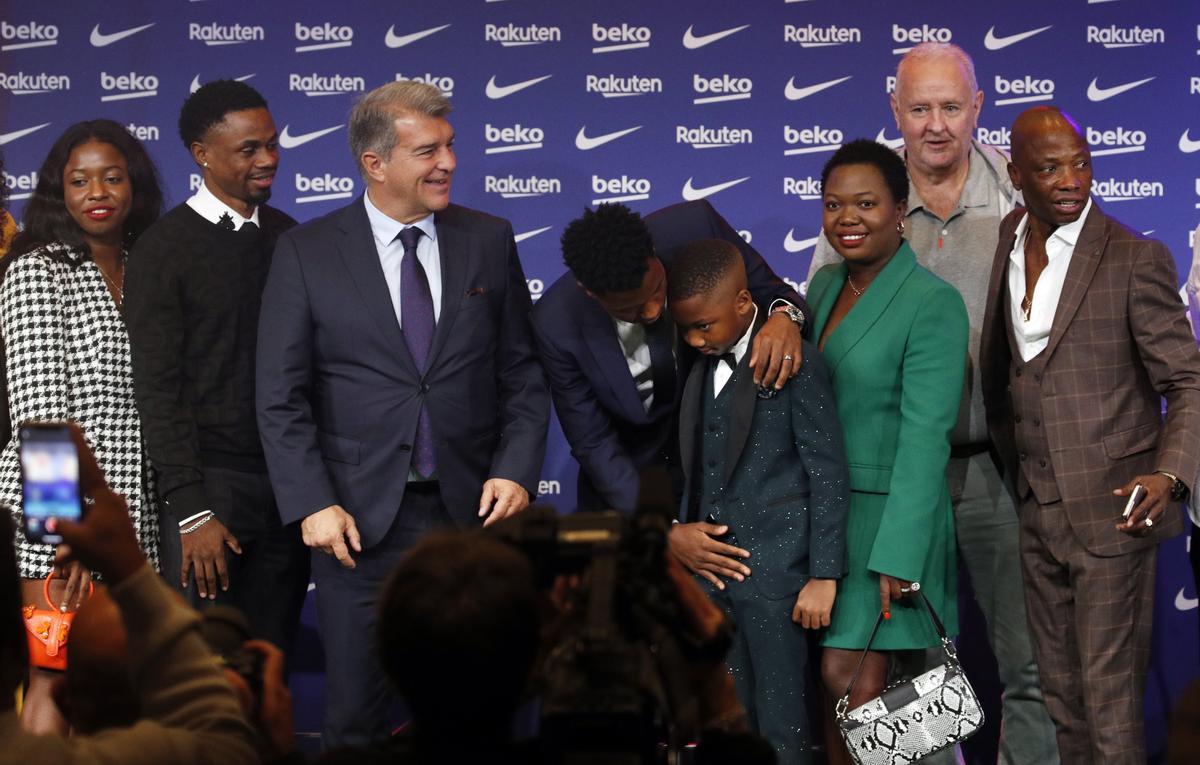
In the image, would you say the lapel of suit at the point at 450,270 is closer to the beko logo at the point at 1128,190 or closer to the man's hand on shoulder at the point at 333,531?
the man's hand on shoulder at the point at 333,531

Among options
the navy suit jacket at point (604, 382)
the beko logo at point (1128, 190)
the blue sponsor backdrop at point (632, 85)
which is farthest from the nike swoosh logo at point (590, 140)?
the beko logo at point (1128, 190)

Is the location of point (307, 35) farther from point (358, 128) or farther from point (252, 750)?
point (252, 750)

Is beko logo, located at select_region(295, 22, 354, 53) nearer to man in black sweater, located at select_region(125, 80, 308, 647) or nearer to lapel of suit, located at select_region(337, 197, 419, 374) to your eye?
man in black sweater, located at select_region(125, 80, 308, 647)

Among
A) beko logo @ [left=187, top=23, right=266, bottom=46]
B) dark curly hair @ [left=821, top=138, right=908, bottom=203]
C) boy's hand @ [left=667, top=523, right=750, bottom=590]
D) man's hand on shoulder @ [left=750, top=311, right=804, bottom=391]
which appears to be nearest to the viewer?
man's hand on shoulder @ [left=750, top=311, right=804, bottom=391]

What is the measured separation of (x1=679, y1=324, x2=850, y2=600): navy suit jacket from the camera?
3.95 m

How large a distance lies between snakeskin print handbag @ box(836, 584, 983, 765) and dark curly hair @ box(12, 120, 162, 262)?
2.83 metres

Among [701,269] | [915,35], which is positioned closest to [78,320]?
[701,269]

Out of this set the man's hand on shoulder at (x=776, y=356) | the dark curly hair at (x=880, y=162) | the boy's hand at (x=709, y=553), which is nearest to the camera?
the man's hand on shoulder at (x=776, y=356)

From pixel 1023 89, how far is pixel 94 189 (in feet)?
11.8

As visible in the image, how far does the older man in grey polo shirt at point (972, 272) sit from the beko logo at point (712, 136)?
98 centimetres

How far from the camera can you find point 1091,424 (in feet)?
13.5

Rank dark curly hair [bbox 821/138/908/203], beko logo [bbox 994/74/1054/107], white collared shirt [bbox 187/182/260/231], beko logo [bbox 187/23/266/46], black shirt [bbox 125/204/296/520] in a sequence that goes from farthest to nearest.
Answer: beko logo [bbox 187/23/266/46]
beko logo [bbox 994/74/1054/107]
white collared shirt [bbox 187/182/260/231]
black shirt [bbox 125/204/296/520]
dark curly hair [bbox 821/138/908/203]

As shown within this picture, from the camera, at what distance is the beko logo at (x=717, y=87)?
5.77 metres

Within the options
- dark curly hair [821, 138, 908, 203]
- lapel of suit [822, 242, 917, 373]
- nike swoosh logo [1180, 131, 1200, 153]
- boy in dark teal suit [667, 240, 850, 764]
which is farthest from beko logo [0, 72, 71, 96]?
nike swoosh logo [1180, 131, 1200, 153]
